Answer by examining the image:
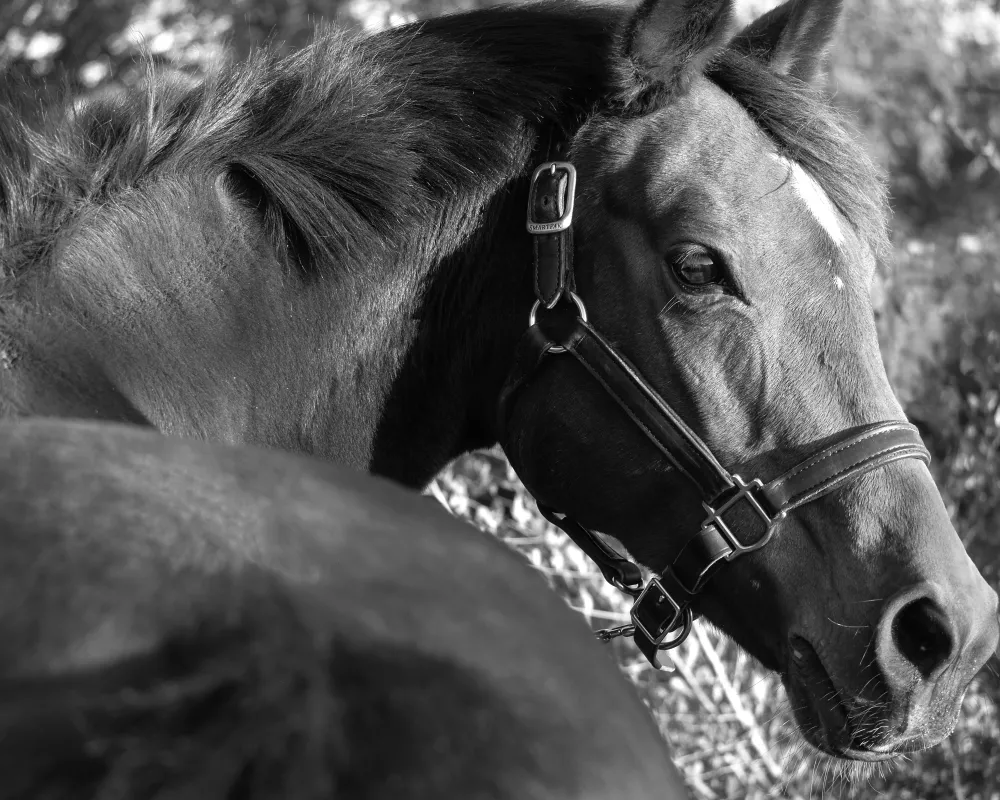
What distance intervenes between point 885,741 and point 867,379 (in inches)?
28.1

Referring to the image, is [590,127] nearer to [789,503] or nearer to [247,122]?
[247,122]

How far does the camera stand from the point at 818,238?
6.70ft

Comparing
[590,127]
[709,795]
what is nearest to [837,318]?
[590,127]

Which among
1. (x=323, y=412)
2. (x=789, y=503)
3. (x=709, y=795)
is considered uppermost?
(x=323, y=412)

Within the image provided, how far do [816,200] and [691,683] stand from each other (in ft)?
8.88

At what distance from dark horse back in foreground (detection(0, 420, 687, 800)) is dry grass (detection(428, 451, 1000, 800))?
287 centimetres

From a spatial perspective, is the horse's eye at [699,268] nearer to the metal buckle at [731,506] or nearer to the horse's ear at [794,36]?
the metal buckle at [731,506]

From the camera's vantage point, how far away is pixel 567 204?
6.87 feet

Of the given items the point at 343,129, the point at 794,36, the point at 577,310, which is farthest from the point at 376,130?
the point at 794,36

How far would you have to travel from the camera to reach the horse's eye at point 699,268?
6.56ft

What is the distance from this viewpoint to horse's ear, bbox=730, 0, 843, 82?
2371 mm

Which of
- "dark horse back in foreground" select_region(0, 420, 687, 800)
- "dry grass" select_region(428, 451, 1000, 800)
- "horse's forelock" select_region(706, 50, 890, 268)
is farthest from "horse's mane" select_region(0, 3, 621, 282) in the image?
"dry grass" select_region(428, 451, 1000, 800)

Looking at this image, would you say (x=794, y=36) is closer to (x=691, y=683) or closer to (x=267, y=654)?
(x=267, y=654)

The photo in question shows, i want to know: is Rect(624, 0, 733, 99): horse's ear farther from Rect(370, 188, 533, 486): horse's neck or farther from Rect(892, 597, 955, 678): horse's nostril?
Rect(892, 597, 955, 678): horse's nostril
